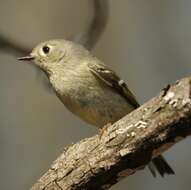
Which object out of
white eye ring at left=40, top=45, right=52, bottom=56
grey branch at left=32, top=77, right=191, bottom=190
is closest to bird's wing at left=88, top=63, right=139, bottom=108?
white eye ring at left=40, top=45, right=52, bottom=56

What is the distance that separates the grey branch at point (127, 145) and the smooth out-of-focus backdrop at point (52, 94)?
3.36 meters

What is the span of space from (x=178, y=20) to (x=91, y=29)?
9.16ft

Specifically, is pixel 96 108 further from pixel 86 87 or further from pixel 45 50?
pixel 45 50

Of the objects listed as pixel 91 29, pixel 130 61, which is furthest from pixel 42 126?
pixel 91 29

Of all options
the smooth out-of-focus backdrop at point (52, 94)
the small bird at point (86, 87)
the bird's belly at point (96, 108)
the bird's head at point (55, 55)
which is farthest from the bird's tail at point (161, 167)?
the smooth out-of-focus backdrop at point (52, 94)

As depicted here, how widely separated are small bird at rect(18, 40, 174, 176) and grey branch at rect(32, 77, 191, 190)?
0.99 metres

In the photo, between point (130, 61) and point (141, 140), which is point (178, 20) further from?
point (141, 140)

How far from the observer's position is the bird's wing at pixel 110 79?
15.8 ft

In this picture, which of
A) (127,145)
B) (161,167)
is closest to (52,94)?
(161,167)

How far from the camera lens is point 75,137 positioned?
7.06m

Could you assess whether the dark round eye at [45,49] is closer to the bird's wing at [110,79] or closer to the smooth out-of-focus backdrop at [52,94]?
the bird's wing at [110,79]

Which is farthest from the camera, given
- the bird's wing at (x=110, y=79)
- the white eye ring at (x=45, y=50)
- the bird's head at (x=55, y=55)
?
the white eye ring at (x=45, y=50)

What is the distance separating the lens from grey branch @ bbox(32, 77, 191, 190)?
3059 mm

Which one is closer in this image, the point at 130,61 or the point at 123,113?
the point at 123,113
